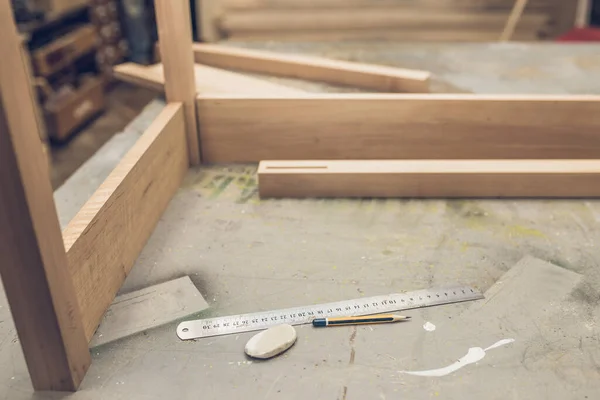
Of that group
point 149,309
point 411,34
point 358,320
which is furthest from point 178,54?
point 411,34

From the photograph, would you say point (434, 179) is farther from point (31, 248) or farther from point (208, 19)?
point (208, 19)

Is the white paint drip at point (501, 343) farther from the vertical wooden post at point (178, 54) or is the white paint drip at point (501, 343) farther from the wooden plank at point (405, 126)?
the vertical wooden post at point (178, 54)

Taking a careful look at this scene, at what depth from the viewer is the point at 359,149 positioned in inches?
52.0

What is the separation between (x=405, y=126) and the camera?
1.28 metres

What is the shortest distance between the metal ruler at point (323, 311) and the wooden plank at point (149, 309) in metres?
0.04

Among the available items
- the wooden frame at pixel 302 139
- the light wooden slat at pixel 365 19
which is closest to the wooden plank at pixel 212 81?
the wooden frame at pixel 302 139

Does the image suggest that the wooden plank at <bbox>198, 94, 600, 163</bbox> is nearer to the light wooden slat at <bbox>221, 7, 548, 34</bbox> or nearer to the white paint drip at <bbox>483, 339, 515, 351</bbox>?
the white paint drip at <bbox>483, 339, 515, 351</bbox>

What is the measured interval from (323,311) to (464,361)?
227 mm

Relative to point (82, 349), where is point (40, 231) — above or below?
above

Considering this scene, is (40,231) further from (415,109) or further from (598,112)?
(598,112)

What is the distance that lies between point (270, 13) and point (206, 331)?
3.07 metres

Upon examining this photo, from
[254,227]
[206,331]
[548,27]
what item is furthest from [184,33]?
[548,27]

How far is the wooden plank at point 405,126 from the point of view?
4.10ft

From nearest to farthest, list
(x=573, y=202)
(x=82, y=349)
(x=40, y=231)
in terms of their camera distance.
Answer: (x=40, y=231) < (x=82, y=349) < (x=573, y=202)
